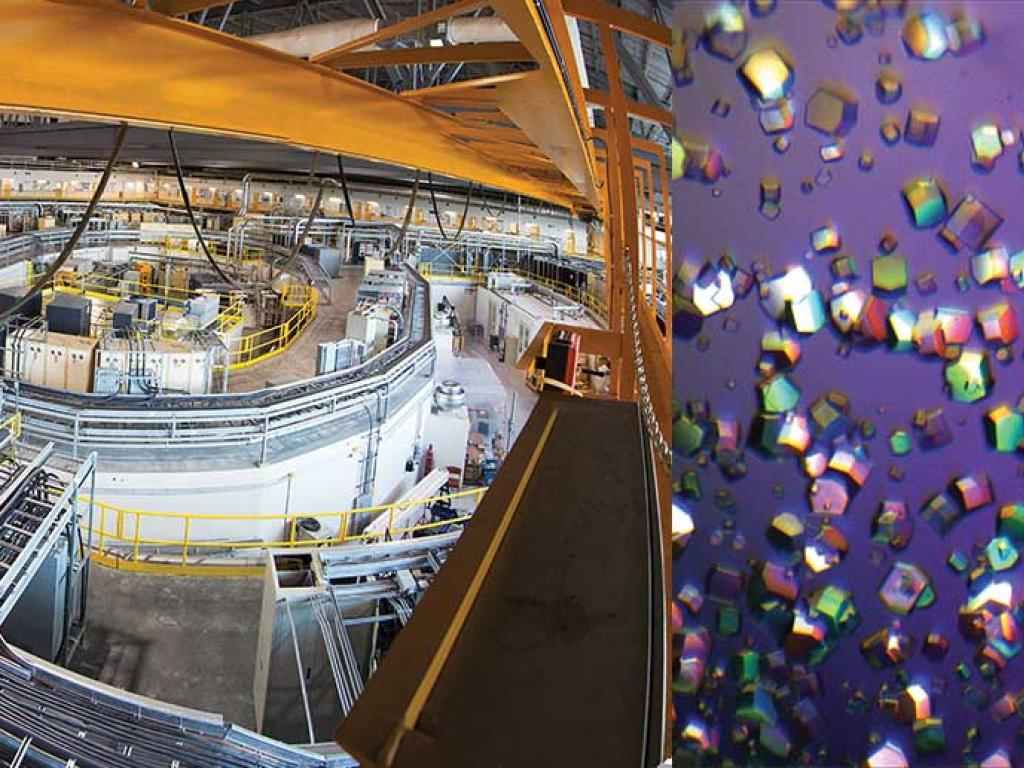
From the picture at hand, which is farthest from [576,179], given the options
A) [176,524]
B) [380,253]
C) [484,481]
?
[380,253]

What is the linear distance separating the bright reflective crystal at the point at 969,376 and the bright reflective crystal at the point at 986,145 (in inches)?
6.2

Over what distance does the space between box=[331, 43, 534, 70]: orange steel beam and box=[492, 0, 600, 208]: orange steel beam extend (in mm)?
190

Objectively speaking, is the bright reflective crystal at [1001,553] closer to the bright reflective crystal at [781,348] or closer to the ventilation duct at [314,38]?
the bright reflective crystal at [781,348]

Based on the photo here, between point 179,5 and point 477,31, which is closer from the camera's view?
point 179,5

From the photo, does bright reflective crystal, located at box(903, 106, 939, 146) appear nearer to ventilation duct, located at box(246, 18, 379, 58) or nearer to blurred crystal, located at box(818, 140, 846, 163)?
blurred crystal, located at box(818, 140, 846, 163)

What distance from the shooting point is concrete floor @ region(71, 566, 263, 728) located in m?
6.58

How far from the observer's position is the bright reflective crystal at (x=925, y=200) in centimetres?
63

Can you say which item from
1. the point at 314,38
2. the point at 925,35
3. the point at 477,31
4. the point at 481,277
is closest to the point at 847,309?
the point at 925,35

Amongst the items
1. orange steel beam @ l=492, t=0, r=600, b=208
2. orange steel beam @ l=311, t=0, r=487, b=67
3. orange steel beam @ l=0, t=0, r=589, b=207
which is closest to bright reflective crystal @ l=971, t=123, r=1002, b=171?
orange steel beam @ l=492, t=0, r=600, b=208

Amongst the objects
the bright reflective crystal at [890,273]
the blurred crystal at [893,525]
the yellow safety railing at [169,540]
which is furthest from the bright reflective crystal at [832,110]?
the yellow safety railing at [169,540]

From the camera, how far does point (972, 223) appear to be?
0.63 m

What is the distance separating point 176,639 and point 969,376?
7.89m

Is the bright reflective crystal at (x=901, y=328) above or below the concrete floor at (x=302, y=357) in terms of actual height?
above

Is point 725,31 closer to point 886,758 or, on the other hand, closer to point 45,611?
point 886,758
